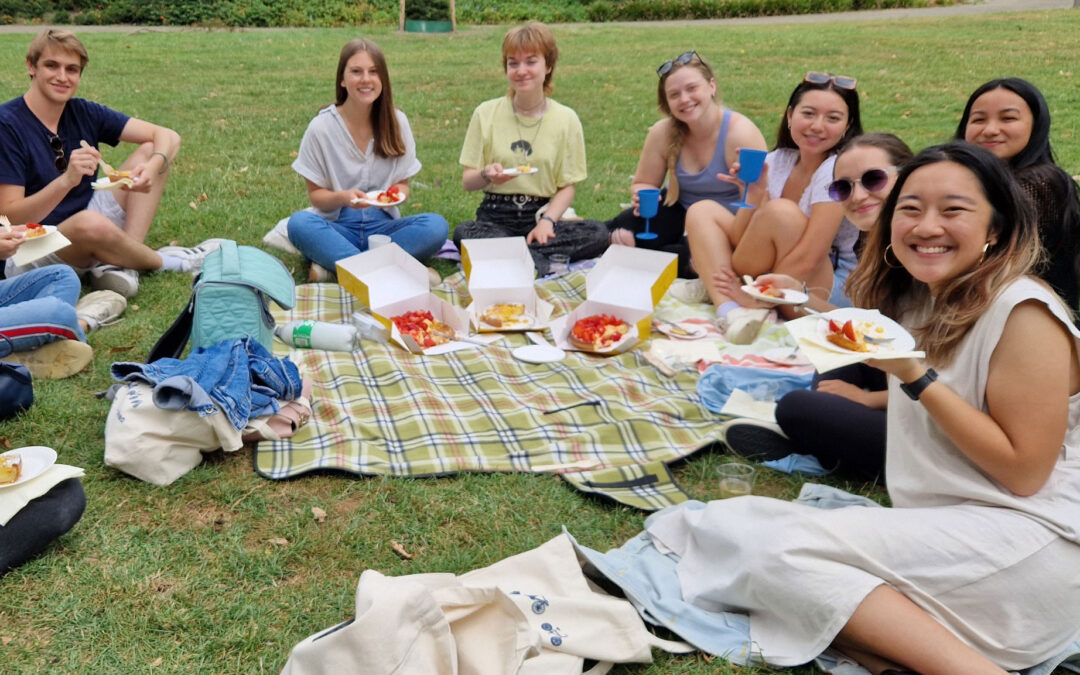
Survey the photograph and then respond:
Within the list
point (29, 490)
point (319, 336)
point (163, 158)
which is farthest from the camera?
point (163, 158)

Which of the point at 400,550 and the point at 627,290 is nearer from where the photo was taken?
the point at 400,550

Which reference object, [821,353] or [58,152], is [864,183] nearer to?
[821,353]

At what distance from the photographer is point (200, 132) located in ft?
31.1

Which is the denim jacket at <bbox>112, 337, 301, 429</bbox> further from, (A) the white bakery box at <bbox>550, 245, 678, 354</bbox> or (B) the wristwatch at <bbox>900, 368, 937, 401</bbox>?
(B) the wristwatch at <bbox>900, 368, 937, 401</bbox>

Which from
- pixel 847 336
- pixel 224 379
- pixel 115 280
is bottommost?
pixel 115 280

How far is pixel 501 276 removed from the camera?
17.0ft

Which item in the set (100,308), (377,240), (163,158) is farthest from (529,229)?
(100,308)

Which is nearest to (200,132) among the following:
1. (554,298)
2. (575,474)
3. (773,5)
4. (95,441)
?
(554,298)

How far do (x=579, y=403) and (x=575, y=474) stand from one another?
625mm

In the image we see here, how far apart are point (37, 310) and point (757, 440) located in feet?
10.4

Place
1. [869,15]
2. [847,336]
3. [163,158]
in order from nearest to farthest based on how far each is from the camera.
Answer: [847,336], [163,158], [869,15]

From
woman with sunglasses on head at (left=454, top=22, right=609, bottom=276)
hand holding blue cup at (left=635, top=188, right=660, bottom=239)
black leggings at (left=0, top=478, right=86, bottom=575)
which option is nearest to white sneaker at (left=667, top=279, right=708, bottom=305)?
hand holding blue cup at (left=635, top=188, right=660, bottom=239)

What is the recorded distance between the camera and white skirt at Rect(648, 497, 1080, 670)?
7.75 ft

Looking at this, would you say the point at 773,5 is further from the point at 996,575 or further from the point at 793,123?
the point at 996,575
